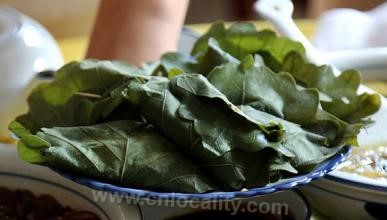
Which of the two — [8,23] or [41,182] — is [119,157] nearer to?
[41,182]

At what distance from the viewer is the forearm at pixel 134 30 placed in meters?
0.72

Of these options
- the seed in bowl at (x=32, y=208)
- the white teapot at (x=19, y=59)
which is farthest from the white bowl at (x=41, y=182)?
the white teapot at (x=19, y=59)

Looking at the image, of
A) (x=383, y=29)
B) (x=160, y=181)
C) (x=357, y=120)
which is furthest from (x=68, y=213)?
(x=383, y=29)

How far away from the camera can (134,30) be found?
2.40 ft

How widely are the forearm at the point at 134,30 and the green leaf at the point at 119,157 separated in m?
0.26

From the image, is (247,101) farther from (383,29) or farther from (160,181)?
(383,29)

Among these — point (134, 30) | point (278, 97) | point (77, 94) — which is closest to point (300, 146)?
point (278, 97)

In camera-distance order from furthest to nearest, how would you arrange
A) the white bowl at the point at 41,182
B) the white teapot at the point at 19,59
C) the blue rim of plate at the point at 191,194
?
the white teapot at the point at 19,59 → the white bowl at the point at 41,182 → the blue rim of plate at the point at 191,194

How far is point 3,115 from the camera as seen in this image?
26.9 inches

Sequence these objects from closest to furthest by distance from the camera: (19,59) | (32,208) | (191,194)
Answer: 1. (191,194)
2. (32,208)
3. (19,59)

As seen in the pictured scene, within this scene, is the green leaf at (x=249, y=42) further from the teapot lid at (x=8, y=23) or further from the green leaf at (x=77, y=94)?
the teapot lid at (x=8, y=23)

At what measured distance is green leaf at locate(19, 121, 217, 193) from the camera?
1.42ft

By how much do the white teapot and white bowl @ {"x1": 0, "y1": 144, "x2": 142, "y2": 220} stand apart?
126mm

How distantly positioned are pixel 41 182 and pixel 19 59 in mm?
186
